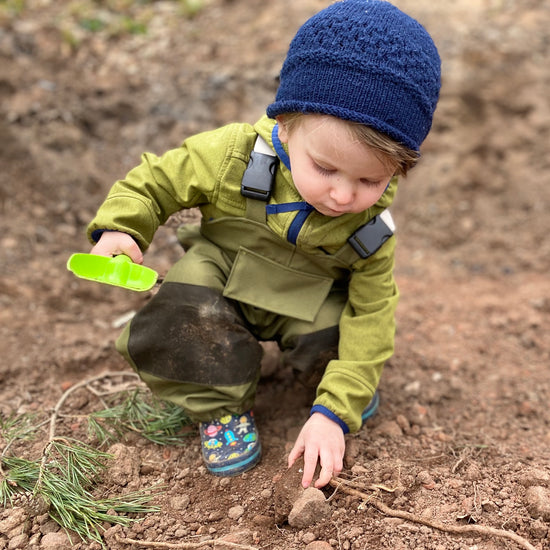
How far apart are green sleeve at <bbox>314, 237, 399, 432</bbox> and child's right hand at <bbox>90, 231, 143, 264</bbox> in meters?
0.71

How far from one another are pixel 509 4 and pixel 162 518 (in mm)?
4385

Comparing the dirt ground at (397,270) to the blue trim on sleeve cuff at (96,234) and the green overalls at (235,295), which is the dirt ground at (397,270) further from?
the blue trim on sleeve cuff at (96,234)

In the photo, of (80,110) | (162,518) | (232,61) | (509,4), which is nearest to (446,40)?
(509,4)

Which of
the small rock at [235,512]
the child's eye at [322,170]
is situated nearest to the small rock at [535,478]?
the small rock at [235,512]

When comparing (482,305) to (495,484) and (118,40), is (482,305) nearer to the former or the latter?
(495,484)

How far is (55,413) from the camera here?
2154mm

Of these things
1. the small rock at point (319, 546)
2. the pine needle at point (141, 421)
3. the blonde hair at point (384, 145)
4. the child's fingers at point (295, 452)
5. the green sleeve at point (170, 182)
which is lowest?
the pine needle at point (141, 421)

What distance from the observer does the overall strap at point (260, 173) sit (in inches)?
76.6

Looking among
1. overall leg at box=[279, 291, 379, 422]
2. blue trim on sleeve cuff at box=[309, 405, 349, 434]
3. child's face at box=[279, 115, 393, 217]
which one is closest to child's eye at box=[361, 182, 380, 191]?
child's face at box=[279, 115, 393, 217]

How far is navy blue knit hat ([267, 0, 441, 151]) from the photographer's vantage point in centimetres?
160

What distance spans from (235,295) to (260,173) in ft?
1.38

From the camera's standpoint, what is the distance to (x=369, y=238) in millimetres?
2021

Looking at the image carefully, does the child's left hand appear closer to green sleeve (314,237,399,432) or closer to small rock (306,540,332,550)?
green sleeve (314,237,399,432)

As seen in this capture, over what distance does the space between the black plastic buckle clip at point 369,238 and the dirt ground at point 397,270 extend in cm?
63
